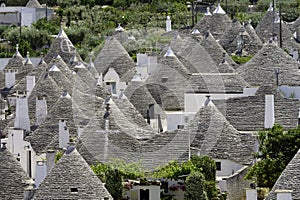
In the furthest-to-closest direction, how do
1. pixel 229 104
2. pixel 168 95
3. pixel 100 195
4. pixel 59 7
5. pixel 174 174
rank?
pixel 59 7 → pixel 168 95 → pixel 229 104 → pixel 174 174 → pixel 100 195

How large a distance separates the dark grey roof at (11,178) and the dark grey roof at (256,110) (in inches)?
369

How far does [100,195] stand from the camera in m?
27.4

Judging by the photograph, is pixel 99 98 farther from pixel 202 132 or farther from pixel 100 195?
pixel 100 195

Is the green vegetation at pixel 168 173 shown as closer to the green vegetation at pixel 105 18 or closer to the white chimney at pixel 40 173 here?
the white chimney at pixel 40 173

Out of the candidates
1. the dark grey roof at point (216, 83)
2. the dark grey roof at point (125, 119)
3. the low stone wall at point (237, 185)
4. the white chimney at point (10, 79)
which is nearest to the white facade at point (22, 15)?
the white chimney at point (10, 79)

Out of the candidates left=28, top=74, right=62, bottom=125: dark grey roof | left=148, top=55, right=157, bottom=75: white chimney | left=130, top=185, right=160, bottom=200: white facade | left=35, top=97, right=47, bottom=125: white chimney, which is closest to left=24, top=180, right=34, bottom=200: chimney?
left=130, top=185, right=160, bottom=200: white facade

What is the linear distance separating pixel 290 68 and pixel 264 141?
1326cm

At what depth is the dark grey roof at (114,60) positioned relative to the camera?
54.4m

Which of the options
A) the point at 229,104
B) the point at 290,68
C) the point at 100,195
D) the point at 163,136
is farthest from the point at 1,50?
the point at 100,195

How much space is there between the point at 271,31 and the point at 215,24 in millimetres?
2525

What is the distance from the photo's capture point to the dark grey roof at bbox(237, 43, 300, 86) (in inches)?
1813

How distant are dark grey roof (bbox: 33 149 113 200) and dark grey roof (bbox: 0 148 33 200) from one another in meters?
2.71

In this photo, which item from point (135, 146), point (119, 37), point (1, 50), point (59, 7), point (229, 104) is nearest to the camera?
point (135, 146)

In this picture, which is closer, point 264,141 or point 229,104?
point 264,141
